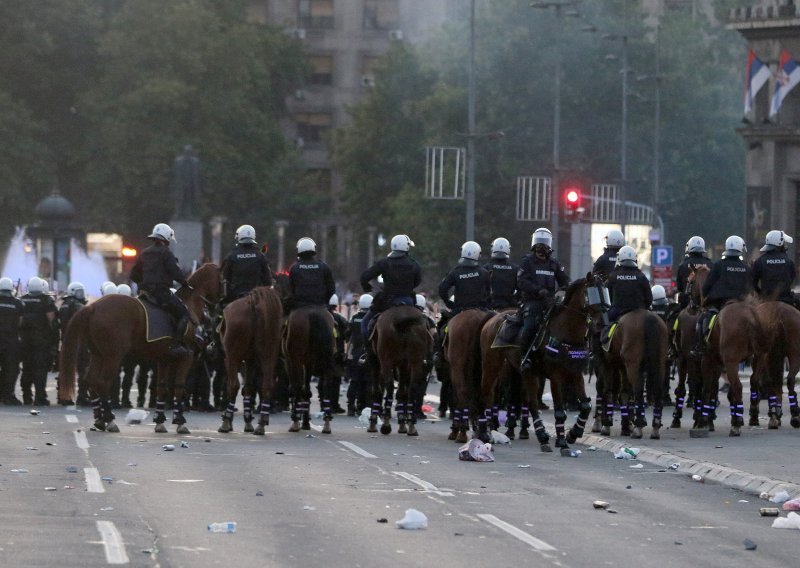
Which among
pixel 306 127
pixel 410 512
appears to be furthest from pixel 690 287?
pixel 306 127

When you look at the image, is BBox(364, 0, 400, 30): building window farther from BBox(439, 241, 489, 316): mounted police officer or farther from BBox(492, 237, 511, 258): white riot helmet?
BBox(439, 241, 489, 316): mounted police officer

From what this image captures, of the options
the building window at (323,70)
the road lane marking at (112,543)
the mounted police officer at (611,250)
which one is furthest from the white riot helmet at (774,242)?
the building window at (323,70)

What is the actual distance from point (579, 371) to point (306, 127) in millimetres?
99355

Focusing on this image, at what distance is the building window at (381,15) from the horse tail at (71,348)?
311ft

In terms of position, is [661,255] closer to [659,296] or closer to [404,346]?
[659,296]

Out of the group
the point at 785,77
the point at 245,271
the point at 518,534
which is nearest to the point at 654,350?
the point at 245,271

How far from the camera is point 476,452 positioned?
22.3 meters

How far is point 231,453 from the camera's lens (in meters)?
23.1

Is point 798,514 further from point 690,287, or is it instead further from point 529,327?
point 690,287

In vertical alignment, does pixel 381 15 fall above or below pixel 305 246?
above

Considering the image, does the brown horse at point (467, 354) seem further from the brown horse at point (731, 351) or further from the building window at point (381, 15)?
the building window at point (381, 15)

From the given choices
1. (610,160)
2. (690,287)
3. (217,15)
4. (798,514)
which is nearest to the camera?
(798,514)

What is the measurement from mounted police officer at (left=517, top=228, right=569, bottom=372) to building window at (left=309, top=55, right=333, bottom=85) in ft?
323

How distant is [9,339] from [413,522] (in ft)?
72.5
